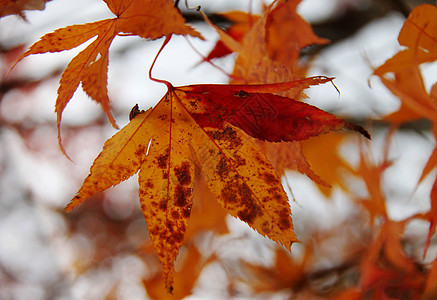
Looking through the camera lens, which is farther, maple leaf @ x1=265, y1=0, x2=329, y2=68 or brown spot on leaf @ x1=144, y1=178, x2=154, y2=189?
maple leaf @ x1=265, y1=0, x2=329, y2=68

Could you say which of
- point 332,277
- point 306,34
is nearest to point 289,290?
point 332,277

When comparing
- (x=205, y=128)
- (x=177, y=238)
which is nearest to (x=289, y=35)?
(x=205, y=128)

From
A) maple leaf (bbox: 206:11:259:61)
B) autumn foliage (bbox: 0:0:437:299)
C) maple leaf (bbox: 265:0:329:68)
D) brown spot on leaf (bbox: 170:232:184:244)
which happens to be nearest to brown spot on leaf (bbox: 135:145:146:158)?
autumn foliage (bbox: 0:0:437:299)

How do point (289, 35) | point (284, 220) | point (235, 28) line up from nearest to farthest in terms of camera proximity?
point (284, 220) → point (289, 35) → point (235, 28)

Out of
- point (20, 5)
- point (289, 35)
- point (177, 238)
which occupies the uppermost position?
point (20, 5)

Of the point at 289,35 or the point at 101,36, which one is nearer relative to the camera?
the point at 101,36

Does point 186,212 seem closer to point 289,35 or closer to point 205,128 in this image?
point 205,128

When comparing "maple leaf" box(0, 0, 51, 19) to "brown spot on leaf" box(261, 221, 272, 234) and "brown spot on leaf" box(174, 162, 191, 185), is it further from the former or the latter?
"brown spot on leaf" box(261, 221, 272, 234)
